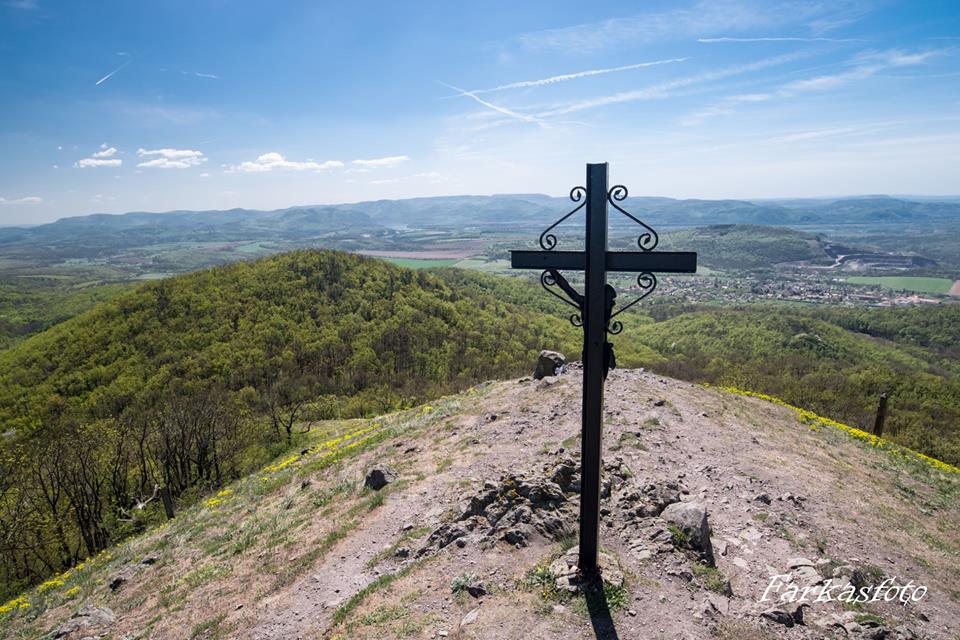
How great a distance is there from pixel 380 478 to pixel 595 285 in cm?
800

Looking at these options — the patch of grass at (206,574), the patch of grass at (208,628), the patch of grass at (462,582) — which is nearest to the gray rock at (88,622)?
the patch of grass at (206,574)

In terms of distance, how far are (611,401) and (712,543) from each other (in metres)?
6.75

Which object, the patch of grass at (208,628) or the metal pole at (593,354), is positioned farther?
the patch of grass at (208,628)

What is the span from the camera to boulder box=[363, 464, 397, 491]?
10930mm

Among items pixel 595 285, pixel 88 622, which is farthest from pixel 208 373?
pixel 595 285

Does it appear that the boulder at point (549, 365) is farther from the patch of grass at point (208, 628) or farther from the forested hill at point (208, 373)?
the forested hill at point (208, 373)

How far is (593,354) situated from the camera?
219 inches

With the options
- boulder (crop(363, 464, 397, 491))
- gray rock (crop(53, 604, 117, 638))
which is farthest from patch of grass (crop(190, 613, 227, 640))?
boulder (crop(363, 464, 397, 491))

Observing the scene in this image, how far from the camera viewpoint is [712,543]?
23.3ft

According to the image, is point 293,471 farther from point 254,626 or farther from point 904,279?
point 904,279

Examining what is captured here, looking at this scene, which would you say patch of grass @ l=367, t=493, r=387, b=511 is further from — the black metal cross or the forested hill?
the forested hill

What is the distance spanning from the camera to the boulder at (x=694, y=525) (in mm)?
6473

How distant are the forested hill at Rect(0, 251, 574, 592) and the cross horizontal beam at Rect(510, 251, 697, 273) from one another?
22876 mm

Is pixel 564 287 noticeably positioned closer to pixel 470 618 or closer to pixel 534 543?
pixel 534 543
